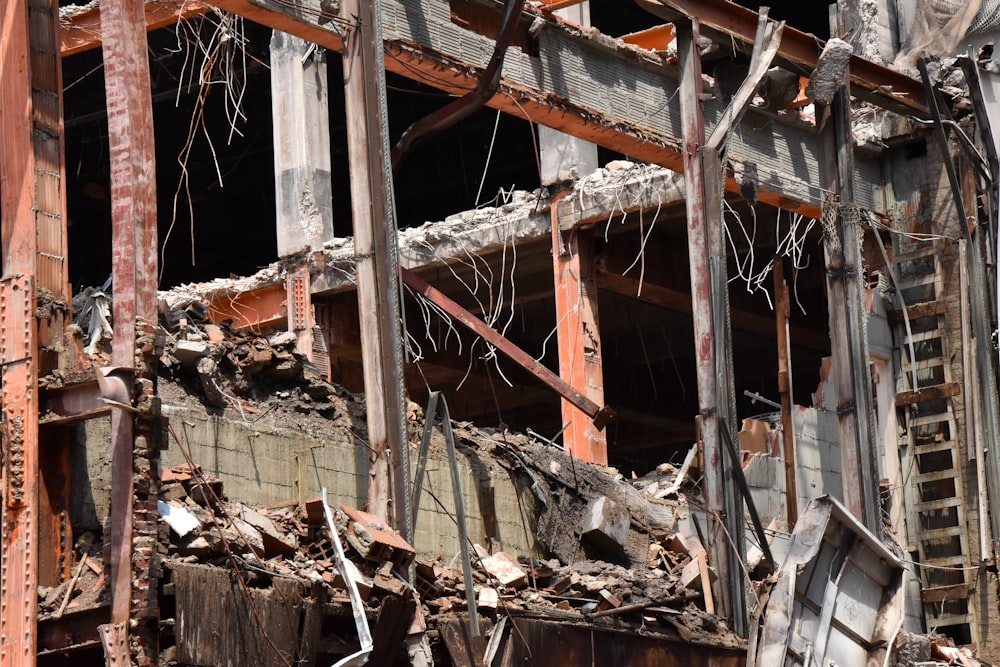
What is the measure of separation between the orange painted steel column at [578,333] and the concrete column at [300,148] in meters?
3.78

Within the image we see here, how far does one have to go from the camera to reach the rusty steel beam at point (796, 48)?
15539 mm

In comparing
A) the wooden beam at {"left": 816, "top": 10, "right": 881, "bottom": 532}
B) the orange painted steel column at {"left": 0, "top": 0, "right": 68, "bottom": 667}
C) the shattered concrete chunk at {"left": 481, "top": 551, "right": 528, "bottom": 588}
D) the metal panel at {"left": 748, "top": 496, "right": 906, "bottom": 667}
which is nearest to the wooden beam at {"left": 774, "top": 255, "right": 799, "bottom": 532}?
the wooden beam at {"left": 816, "top": 10, "right": 881, "bottom": 532}

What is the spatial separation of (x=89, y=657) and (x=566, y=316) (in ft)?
33.6

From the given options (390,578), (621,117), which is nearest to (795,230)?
(621,117)

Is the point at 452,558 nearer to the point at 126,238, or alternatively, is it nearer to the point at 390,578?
the point at 390,578

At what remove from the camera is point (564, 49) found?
1551 cm

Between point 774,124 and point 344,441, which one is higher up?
point 774,124

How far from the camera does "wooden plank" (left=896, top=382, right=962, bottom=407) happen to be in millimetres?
18547

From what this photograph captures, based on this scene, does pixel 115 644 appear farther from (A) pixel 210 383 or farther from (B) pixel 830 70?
(B) pixel 830 70

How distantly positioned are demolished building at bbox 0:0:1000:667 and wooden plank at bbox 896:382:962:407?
0.04m

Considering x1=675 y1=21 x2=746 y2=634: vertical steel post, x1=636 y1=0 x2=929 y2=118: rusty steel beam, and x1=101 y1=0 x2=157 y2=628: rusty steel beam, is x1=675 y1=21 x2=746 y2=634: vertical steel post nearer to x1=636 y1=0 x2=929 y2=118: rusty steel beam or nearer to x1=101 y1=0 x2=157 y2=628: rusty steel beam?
x1=636 y1=0 x2=929 y2=118: rusty steel beam

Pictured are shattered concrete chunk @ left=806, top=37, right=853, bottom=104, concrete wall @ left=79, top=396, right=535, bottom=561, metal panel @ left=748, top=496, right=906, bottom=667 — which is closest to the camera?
concrete wall @ left=79, top=396, right=535, bottom=561

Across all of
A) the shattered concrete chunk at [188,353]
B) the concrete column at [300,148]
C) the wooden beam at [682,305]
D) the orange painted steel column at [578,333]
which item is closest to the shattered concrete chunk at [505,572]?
the shattered concrete chunk at [188,353]

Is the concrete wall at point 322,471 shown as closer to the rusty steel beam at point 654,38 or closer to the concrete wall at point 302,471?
the concrete wall at point 302,471
